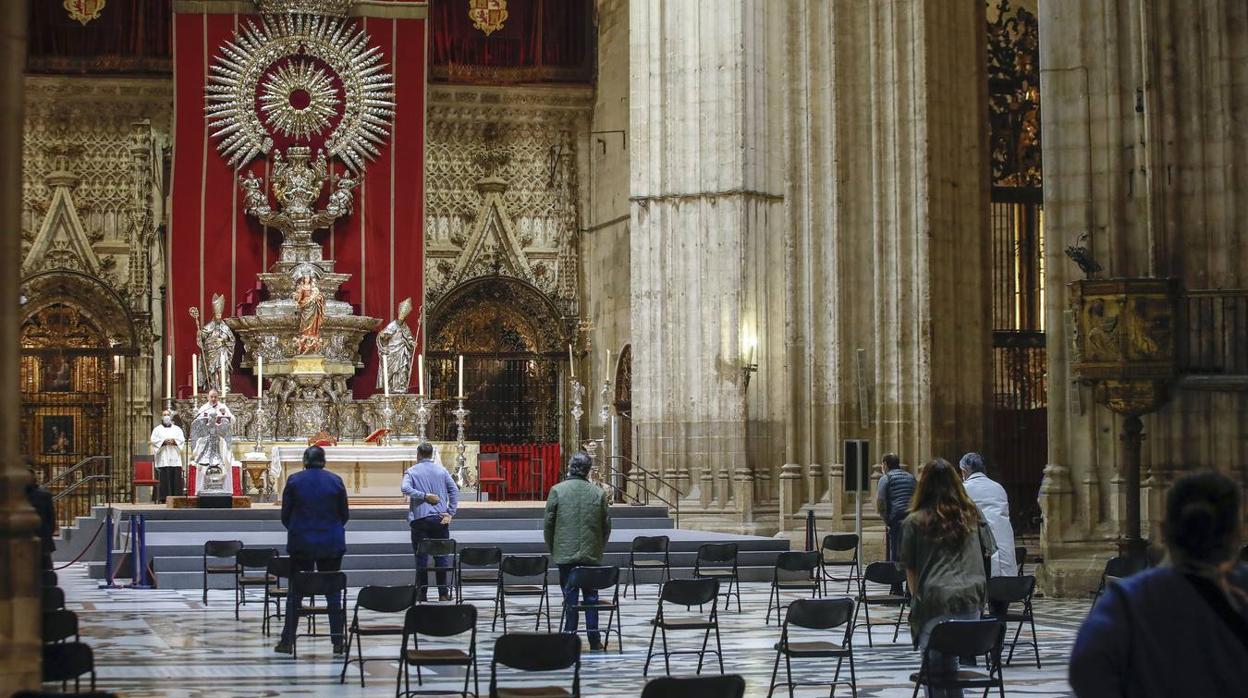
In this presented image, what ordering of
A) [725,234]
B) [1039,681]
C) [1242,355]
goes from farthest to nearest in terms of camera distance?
[725,234], [1242,355], [1039,681]

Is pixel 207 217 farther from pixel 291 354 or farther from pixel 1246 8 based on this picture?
pixel 1246 8

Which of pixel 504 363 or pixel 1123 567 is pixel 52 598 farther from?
pixel 504 363

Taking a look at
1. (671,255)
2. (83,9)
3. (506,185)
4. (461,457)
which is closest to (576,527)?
(671,255)

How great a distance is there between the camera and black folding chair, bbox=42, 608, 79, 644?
31.6ft

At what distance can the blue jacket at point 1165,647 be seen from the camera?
4746 millimetres

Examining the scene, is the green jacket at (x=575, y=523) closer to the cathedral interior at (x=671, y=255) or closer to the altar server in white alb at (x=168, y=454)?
the cathedral interior at (x=671, y=255)

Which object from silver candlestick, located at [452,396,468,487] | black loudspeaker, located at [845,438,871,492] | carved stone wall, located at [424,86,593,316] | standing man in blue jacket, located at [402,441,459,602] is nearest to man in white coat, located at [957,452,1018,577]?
black loudspeaker, located at [845,438,871,492]

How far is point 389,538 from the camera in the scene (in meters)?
22.3

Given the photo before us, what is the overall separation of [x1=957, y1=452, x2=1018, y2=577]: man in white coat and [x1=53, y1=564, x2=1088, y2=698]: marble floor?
2.40ft

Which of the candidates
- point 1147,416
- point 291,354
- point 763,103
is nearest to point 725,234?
point 763,103

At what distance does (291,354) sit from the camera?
30.5 m

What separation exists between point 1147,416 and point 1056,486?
122 centimetres

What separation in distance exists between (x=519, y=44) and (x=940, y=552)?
92.1 feet

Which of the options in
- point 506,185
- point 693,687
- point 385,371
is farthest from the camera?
point 506,185
